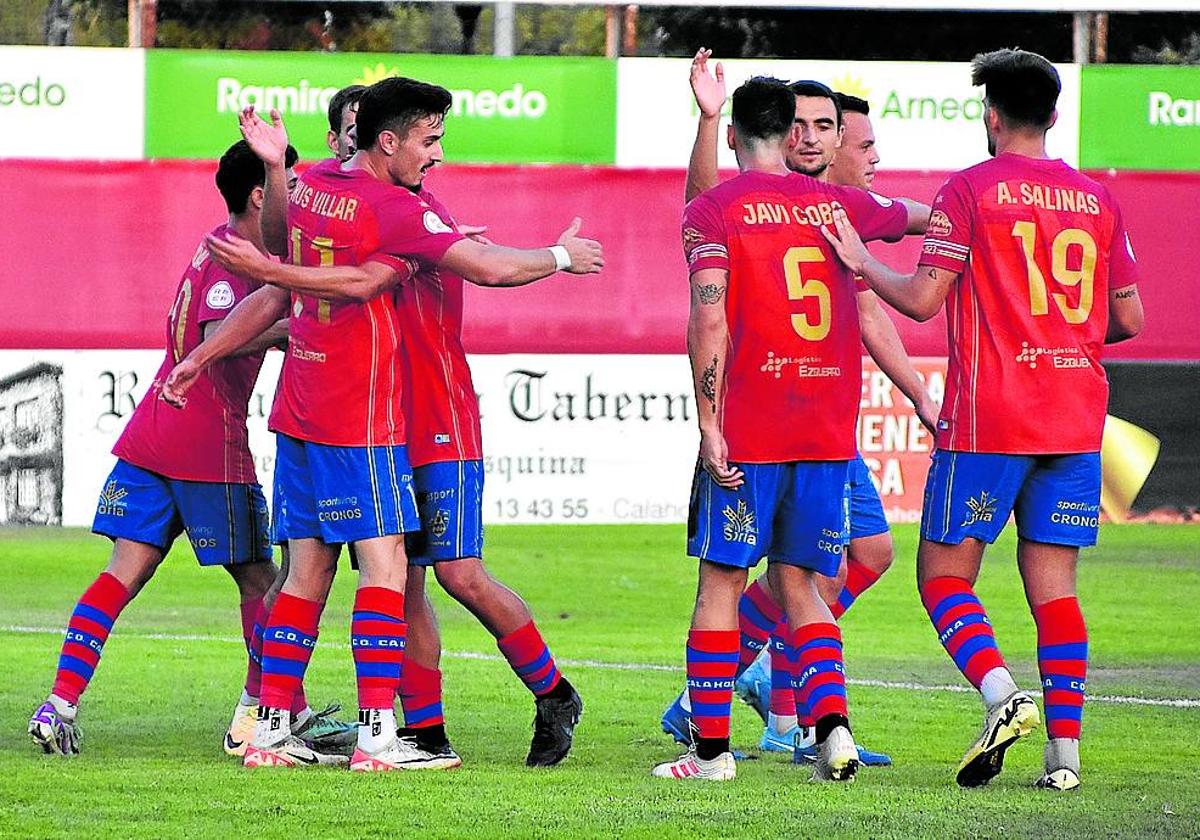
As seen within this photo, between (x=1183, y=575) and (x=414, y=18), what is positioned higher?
(x=414, y=18)

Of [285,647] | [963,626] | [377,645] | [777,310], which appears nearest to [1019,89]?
[777,310]

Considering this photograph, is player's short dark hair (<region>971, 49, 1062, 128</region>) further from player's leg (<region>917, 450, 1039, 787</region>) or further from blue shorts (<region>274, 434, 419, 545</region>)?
blue shorts (<region>274, 434, 419, 545</region>)

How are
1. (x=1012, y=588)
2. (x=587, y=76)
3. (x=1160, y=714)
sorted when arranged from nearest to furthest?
1. (x=1160, y=714)
2. (x=1012, y=588)
3. (x=587, y=76)

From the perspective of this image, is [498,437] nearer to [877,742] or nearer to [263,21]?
[263,21]

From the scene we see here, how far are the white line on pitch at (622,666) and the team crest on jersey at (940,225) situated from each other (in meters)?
2.90

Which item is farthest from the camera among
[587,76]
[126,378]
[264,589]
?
[587,76]

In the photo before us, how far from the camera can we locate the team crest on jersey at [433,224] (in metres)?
6.31

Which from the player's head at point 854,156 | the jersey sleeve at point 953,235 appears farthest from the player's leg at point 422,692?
the player's head at point 854,156

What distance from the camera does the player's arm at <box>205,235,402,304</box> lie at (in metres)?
6.25

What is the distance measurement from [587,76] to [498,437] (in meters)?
2.67

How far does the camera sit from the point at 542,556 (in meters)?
14.0

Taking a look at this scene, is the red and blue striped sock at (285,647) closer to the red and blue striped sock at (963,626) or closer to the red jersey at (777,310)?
the red jersey at (777,310)

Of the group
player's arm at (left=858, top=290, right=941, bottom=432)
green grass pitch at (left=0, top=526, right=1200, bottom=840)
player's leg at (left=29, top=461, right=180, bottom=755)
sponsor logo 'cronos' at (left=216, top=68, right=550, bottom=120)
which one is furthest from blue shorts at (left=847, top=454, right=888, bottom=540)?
sponsor logo 'cronos' at (left=216, top=68, right=550, bottom=120)

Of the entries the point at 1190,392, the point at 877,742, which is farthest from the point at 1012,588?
the point at 877,742
